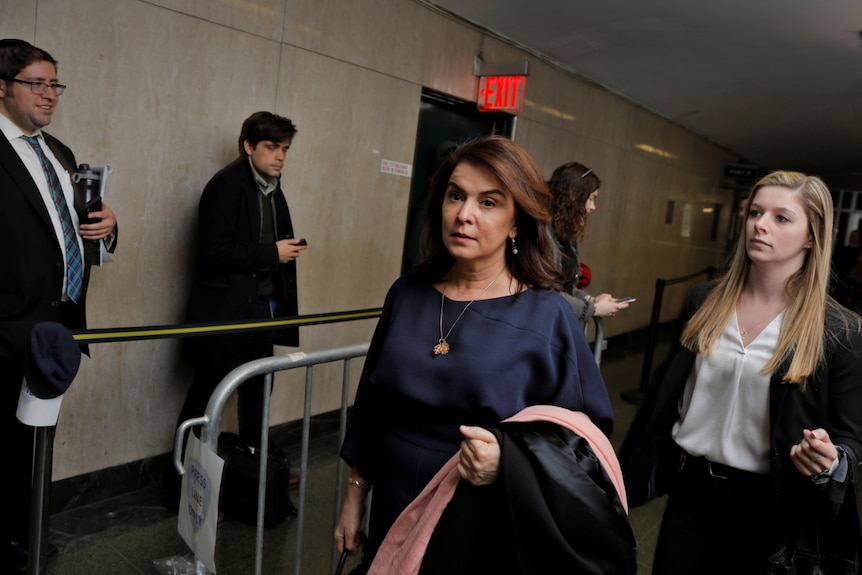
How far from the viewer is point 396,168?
535cm

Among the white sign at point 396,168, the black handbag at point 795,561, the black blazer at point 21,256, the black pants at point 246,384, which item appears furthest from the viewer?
the white sign at point 396,168

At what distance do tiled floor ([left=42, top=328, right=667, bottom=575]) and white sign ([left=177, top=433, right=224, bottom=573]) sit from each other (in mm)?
1031

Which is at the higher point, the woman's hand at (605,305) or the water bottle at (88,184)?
the water bottle at (88,184)

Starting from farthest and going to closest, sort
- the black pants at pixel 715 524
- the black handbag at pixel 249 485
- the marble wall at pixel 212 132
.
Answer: the black handbag at pixel 249 485 < the marble wall at pixel 212 132 < the black pants at pixel 715 524

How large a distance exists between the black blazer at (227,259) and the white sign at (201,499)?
68.9 inches

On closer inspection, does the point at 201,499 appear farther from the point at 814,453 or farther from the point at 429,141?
the point at 429,141

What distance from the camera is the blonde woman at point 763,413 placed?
2014mm

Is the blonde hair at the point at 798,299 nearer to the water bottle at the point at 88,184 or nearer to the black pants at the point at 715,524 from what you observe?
the black pants at the point at 715,524

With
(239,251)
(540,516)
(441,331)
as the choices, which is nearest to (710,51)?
(239,251)

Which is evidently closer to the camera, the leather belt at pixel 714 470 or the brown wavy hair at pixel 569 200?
the leather belt at pixel 714 470

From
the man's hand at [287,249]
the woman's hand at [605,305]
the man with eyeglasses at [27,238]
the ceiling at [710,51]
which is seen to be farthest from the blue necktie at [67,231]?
the ceiling at [710,51]

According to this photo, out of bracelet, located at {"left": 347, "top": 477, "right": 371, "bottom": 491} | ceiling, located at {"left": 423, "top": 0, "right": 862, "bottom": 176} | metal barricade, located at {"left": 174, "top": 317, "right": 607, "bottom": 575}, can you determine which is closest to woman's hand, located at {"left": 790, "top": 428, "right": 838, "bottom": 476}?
bracelet, located at {"left": 347, "top": 477, "right": 371, "bottom": 491}

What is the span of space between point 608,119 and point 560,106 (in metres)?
1.34

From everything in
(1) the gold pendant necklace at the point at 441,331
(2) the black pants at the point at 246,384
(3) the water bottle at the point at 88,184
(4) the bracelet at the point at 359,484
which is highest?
(3) the water bottle at the point at 88,184
